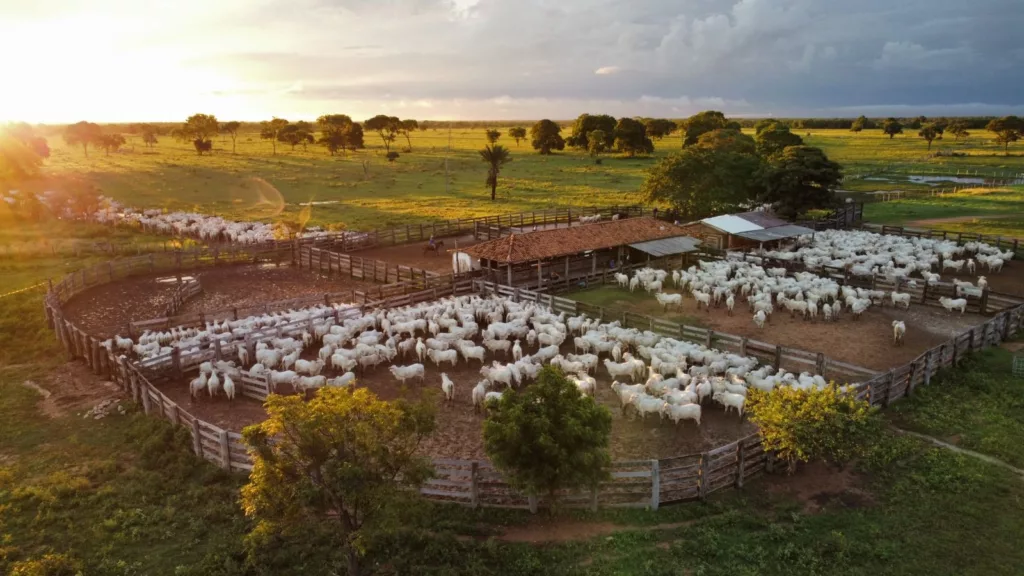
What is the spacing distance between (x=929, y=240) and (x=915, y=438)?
1155 inches

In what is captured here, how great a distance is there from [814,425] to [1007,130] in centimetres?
12297

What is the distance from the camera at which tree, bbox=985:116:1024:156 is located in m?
104

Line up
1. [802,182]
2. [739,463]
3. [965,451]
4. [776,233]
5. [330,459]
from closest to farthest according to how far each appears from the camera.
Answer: [330,459]
[739,463]
[965,451]
[776,233]
[802,182]

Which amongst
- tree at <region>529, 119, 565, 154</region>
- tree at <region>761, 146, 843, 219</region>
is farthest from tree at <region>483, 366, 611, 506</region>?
tree at <region>529, 119, 565, 154</region>

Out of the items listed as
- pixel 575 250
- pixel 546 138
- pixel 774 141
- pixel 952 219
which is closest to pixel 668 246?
pixel 575 250

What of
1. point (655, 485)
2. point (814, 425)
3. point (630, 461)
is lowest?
point (655, 485)

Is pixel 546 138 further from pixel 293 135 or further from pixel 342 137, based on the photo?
pixel 293 135

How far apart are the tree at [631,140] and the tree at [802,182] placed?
2105 inches

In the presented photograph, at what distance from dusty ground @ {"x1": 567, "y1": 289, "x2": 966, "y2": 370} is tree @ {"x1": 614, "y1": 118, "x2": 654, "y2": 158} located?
77.0 m

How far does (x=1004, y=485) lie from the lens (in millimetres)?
13391

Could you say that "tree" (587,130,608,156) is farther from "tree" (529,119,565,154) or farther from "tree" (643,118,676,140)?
"tree" (643,118,676,140)

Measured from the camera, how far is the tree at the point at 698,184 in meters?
48.7

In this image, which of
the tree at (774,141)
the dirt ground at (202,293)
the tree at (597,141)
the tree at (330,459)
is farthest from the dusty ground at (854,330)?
the tree at (597,141)

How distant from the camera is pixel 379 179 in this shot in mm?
77812
